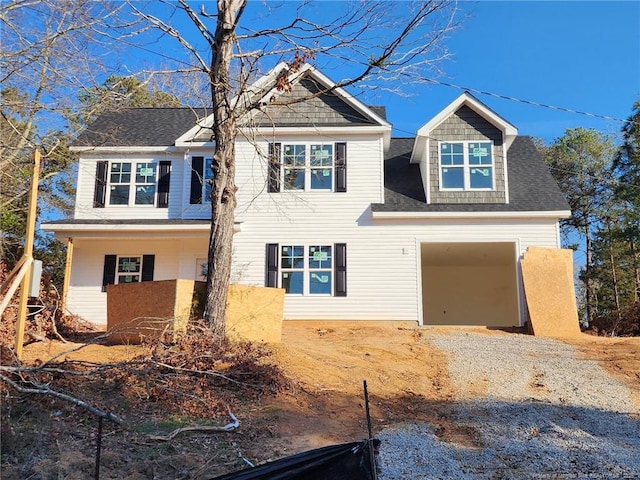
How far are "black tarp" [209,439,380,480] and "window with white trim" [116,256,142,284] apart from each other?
12.9m

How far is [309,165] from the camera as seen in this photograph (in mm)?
15766

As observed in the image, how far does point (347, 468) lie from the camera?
392 cm

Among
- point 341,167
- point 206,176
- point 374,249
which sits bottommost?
point 374,249

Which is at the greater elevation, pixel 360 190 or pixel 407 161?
pixel 407 161

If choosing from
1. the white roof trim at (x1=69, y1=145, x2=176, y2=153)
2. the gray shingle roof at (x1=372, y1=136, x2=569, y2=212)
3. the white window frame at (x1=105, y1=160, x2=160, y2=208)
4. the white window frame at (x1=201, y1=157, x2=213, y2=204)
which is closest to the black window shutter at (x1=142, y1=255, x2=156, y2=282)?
the white window frame at (x1=105, y1=160, x2=160, y2=208)

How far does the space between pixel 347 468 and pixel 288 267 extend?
11384 millimetres

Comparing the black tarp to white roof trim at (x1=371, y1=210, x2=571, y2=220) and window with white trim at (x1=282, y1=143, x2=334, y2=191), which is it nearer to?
white roof trim at (x1=371, y1=210, x2=571, y2=220)

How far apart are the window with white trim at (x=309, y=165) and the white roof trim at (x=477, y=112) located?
9.17 feet

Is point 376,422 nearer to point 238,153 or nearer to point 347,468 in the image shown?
point 347,468

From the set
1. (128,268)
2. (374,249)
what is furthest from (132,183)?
(374,249)

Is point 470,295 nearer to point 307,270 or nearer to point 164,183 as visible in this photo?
point 307,270

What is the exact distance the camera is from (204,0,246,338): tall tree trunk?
927 cm

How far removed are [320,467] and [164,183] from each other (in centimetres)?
1365

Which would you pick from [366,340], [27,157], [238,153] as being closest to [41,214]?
[27,157]
